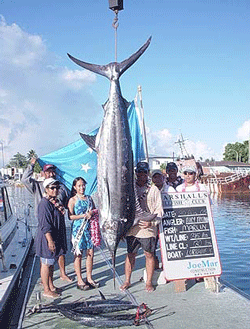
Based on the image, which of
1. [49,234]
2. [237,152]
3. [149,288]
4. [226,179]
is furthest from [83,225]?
[237,152]

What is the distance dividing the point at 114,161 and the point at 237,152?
7169 cm

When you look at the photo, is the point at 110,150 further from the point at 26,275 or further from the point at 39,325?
the point at 26,275

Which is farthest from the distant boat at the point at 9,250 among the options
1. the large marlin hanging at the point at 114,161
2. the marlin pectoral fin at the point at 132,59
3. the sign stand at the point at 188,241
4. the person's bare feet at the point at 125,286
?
the marlin pectoral fin at the point at 132,59

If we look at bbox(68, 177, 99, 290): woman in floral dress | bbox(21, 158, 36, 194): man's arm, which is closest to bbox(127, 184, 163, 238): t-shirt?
bbox(68, 177, 99, 290): woman in floral dress

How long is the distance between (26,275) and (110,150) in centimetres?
327

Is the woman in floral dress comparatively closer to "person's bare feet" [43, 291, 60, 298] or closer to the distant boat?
"person's bare feet" [43, 291, 60, 298]

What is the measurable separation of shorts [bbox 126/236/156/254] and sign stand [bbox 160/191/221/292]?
18cm

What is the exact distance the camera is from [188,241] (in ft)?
15.9

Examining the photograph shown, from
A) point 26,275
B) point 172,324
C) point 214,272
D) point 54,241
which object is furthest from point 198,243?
point 26,275

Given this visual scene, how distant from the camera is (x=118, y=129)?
3.74 m

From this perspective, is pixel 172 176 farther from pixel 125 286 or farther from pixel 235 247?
pixel 235 247

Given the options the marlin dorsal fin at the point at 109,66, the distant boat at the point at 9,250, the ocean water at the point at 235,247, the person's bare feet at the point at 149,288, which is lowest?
the ocean water at the point at 235,247

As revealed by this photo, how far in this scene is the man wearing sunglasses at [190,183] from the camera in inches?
190

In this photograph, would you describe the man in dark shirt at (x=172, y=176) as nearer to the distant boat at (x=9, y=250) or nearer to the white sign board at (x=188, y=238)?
the white sign board at (x=188, y=238)
